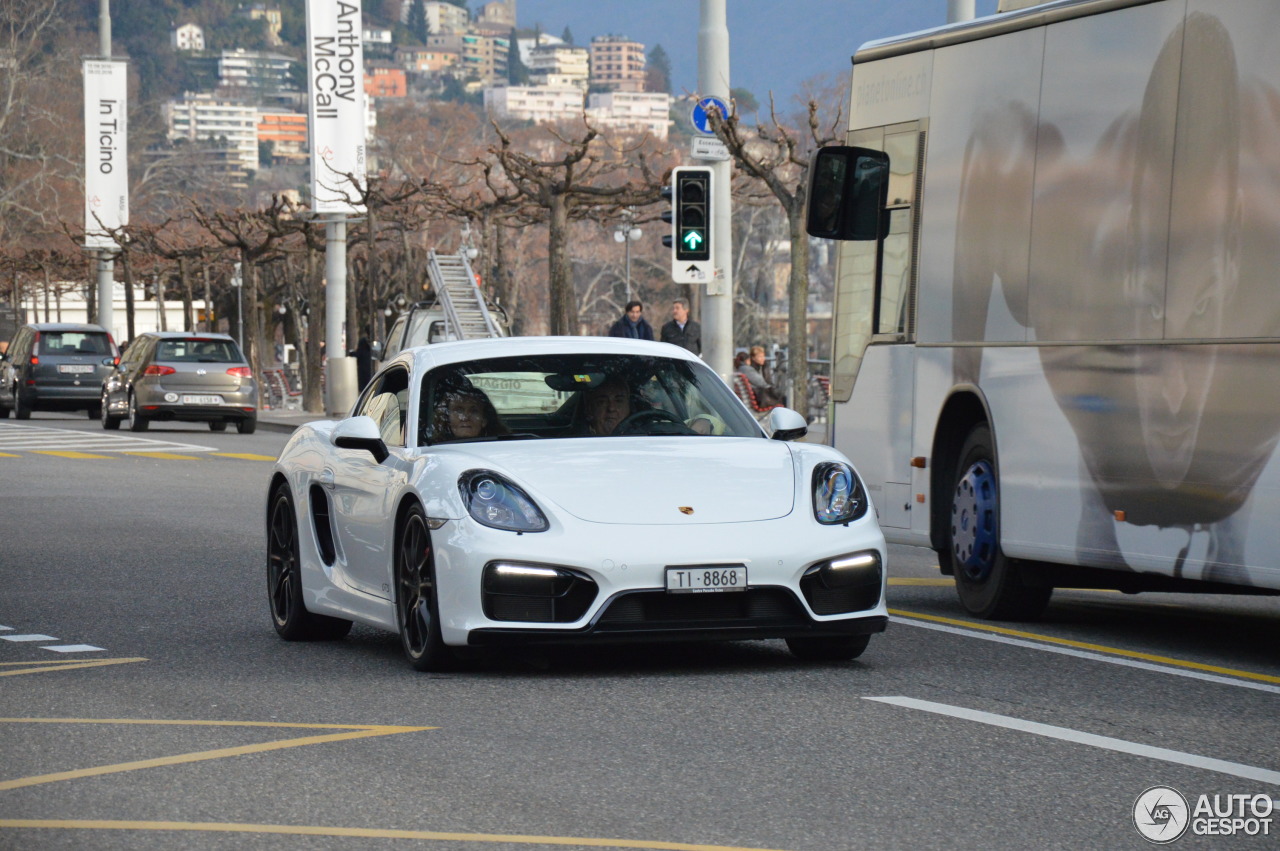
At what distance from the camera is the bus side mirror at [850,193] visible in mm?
11836

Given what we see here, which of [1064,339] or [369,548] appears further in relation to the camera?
[1064,339]

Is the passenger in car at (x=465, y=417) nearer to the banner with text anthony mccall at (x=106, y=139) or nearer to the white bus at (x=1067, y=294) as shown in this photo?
the white bus at (x=1067, y=294)

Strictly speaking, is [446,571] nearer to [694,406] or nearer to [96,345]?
[694,406]

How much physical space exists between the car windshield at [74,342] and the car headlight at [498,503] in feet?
110

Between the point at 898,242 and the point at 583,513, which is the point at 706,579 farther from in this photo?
the point at 898,242

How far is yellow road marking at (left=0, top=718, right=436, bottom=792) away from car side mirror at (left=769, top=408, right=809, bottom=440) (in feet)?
8.35

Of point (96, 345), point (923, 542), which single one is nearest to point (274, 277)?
point (96, 345)

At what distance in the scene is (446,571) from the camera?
8211 millimetres

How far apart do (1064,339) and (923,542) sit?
1.86 m

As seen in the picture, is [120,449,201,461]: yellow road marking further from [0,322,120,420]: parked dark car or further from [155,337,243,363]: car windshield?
[0,322,120,420]: parked dark car

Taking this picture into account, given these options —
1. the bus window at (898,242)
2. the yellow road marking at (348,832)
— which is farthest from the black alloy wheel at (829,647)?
the yellow road marking at (348,832)

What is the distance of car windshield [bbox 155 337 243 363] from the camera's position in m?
35.3

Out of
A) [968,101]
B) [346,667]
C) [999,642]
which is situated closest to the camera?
[346,667]

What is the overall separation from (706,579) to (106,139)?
174ft
